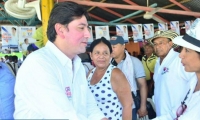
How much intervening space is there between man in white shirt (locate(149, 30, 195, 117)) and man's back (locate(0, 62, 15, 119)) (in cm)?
154

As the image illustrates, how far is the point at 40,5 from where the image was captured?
3.28m

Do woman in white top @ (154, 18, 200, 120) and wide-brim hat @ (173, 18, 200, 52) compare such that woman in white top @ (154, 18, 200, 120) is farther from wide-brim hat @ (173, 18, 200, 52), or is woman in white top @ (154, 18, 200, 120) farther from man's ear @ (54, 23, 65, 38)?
man's ear @ (54, 23, 65, 38)

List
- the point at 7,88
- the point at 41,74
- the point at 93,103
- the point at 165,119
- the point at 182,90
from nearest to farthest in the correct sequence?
the point at 41,74 < the point at 7,88 < the point at 93,103 < the point at 165,119 < the point at 182,90

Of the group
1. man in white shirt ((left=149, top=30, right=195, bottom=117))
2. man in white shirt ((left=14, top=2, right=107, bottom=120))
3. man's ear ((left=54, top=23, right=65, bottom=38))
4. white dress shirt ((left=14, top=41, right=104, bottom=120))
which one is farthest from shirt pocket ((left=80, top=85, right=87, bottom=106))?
man in white shirt ((left=149, top=30, right=195, bottom=117))

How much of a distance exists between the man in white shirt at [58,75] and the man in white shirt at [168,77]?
122cm

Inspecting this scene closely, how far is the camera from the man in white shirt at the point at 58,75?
44.5 inches

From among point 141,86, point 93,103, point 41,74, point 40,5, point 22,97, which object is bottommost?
point 141,86

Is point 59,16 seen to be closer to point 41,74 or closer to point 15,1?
point 41,74

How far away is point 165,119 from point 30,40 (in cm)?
495

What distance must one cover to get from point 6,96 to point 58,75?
0.92 ft

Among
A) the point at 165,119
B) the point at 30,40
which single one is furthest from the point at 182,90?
the point at 30,40

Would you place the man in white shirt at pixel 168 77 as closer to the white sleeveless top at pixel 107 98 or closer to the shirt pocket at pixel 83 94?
the white sleeveless top at pixel 107 98

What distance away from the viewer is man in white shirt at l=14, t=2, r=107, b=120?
3.71 ft

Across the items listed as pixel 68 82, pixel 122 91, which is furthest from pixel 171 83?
pixel 68 82
